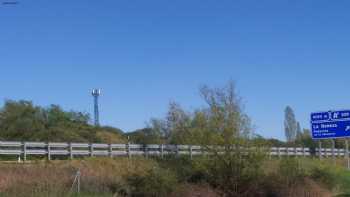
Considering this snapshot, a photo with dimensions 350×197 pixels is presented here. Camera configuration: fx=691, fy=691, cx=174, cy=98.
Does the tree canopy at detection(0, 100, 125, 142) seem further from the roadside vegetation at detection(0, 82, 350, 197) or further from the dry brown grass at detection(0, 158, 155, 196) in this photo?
the dry brown grass at detection(0, 158, 155, 196)

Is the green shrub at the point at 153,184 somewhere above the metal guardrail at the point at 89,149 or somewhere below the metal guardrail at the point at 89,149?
below

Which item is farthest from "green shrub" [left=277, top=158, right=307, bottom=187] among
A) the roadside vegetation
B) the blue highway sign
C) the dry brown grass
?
the blue highway sign

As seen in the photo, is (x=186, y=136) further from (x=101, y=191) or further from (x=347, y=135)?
(x=347, y=135)

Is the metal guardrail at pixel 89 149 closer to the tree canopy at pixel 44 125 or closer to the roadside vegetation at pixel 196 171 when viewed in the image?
the roadside vegetation at pixel 196 171

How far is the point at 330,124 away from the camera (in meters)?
53.4

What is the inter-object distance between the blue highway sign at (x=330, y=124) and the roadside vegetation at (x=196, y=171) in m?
3.75

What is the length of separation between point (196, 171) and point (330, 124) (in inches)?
756

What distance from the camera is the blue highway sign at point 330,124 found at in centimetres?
5178

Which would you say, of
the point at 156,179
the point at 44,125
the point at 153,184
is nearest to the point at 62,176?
the point at 153,184

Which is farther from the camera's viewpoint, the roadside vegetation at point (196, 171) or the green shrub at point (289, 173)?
the green shrub at point (289, 173)

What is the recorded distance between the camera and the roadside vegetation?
99.6 feet

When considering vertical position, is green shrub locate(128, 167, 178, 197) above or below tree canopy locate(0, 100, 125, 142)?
below

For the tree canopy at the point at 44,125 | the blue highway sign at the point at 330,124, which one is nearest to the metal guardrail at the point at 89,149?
the tree canopy at the point at 44,125

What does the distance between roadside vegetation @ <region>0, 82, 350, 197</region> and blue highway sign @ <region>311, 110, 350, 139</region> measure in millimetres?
3753
